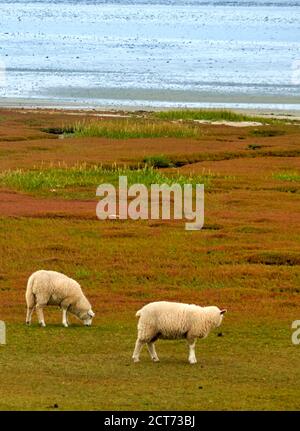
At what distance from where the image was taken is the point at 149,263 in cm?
2989

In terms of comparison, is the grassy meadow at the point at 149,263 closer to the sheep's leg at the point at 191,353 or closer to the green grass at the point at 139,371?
the green grass at the point at 139,371

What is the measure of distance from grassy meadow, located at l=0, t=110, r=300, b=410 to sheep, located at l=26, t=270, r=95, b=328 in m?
0.32

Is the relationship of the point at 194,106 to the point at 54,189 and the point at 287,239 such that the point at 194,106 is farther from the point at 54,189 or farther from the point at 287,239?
the point at 287,239

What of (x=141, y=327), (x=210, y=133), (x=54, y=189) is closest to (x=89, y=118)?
(x=210, y=133)

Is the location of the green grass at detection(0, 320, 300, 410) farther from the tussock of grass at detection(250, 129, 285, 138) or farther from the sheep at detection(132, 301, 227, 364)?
the tussock of grass at detection(250, 129, 285, 138)

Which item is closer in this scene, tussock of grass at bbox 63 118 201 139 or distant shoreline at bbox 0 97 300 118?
tussock of grass at bbox 63 118 201 139

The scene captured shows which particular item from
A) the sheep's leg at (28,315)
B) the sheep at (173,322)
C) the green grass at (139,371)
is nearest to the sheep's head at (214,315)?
the sheep at (173,322)

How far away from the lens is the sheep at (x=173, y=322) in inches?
710

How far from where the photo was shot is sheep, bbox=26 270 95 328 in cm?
2128

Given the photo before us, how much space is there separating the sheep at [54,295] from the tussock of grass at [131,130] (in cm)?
3944

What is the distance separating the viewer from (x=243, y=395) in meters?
16.1

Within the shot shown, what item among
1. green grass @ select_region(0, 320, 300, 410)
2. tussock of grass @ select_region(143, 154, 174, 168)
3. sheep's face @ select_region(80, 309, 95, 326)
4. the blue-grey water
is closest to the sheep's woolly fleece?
green grass @ select_region(0, 320, 300, 410)
